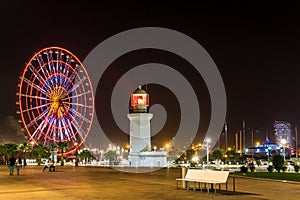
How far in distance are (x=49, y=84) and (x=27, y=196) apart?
30995mm

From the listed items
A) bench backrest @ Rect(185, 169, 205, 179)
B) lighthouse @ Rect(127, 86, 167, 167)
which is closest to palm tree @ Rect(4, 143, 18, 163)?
lighthouse @ Rect(127, 86, 167, 167)

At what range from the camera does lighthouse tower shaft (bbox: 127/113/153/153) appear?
168 feet

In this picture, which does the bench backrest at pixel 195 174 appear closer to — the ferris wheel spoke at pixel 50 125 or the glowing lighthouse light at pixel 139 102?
the ferris wheel spoke at pixel 50 125

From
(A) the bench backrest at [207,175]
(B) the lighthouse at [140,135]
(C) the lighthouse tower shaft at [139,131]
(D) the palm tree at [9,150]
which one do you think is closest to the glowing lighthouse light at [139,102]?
(B) the lighthouse at [140,135]

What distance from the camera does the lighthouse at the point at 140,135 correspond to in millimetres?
50469

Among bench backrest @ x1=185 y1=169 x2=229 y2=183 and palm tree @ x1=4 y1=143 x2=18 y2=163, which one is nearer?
bench backrest @ x1=185 y1=169 x2=229 y2=183

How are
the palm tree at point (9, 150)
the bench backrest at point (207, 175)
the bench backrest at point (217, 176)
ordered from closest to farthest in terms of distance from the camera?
the bench backrest at point (217, 176) < the bench backrest at point (207, 175) < the palm tree at point (9, 150)

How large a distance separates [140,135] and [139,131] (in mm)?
469

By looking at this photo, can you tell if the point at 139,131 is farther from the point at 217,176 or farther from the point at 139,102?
the point at 217,176

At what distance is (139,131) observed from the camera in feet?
168

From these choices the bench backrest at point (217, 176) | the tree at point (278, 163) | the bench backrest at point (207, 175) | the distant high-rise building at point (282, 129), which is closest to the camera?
the bench backrest at point (217, 176)

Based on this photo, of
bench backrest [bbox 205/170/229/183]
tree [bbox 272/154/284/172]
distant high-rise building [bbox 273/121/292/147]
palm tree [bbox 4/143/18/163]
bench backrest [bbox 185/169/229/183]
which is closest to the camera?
bench backrest [bbox 205/170/229/183]

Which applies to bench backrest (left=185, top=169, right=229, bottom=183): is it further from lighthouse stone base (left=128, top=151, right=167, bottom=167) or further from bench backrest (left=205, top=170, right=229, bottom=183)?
lighthouse stone base (left=128, top=151, right=167, bottom=167)

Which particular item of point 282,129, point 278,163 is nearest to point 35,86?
point 278,163
